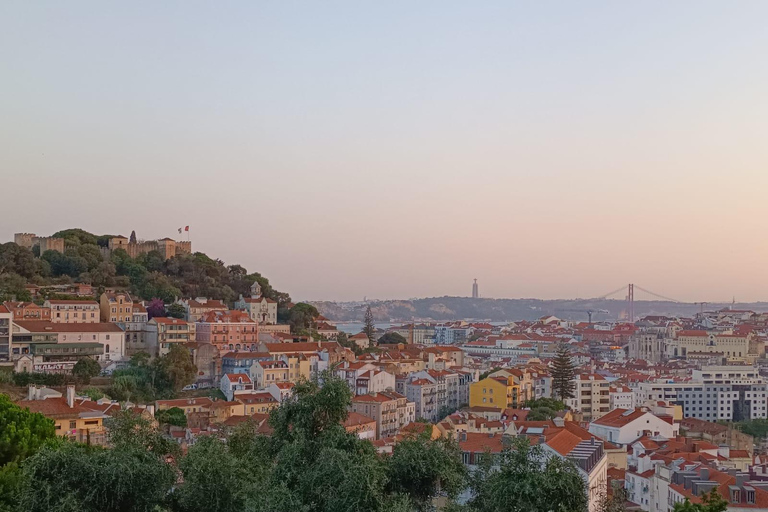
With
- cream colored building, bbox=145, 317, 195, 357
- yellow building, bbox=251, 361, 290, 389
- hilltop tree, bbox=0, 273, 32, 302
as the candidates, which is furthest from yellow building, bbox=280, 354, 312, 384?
hilltop tree, bbox=0, 273, 32, 302

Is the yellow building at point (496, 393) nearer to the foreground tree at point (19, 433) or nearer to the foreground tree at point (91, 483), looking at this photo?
the foreground tree at point (19, 433)

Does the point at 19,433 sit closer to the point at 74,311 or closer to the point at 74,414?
the point at 74,414

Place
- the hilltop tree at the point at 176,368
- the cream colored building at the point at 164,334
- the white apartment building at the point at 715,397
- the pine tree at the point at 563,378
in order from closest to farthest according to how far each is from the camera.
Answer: the hilltop tree at the point at 176,368 < the cream colored building at the point at 164,334 < the pine tree at the point at 563,378 < the white apartment building at the point at 715,397

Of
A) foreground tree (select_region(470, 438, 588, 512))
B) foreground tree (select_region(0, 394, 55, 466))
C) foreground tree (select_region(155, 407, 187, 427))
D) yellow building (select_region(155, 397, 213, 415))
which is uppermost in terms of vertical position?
foreground tree (select_region(470, 438, 588, 512))

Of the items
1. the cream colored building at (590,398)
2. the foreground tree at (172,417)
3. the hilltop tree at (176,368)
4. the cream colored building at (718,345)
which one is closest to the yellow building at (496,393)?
the cream colored building at (590,398)

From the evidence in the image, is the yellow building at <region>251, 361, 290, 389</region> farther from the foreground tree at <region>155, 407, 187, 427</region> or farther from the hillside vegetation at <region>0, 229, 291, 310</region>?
the hillside vegetation at <region>0, 229, 291, 310</region>

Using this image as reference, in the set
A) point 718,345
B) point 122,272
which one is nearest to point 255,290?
point 122,272
